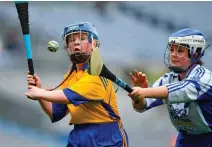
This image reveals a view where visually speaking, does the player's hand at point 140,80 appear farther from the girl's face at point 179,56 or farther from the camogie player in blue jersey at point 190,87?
the girl's face at point 179,56

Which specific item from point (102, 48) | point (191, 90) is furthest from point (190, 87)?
point (102, 48)

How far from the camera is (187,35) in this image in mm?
3695

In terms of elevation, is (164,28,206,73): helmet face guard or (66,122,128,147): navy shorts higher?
(164,28,206,73): helmet face guard

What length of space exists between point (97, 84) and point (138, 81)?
0.76ft

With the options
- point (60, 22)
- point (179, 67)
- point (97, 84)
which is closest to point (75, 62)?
point (97, 84)

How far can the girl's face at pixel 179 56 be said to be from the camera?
363cm

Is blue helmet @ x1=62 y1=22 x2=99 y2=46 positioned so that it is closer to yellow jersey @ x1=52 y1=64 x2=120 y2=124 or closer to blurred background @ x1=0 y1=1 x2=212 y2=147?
yellow jersey @ x1=52 y1=64 x2=120 y2=124

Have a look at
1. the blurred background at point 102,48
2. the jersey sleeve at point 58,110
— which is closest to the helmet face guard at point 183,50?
the jersey sleeve at point 58,110

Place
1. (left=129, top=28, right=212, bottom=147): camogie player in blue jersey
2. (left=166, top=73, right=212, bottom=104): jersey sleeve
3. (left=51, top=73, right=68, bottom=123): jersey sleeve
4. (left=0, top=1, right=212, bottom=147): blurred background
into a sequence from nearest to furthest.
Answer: (left=166, top=73, right=212, bottom=104): jersey sleeve
(left=129, top=28, right=212, bottom=147): camogie player in blue jersey
(left=51, top=73, right=68, bottom=123): jersey sleeve
(left=0, top=1, right=212, bottom=147): blurred background

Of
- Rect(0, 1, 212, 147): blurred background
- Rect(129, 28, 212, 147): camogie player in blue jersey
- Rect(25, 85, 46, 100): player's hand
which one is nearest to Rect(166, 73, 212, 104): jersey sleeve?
Rect(129, 28, 212, 147): camogie player in blue jersey

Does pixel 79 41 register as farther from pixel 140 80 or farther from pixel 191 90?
pixel 191 90

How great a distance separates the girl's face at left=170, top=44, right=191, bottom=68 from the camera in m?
3.63

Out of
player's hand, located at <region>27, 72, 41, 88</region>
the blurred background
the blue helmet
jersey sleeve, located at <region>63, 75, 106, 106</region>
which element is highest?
the blue helmet

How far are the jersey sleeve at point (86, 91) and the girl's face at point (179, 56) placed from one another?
1.34 ft
